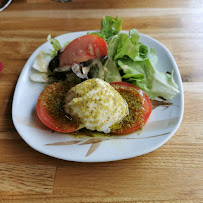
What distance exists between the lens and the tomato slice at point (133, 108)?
5.48 feet

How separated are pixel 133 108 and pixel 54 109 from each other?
21.4 inches

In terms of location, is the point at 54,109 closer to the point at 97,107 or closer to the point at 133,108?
the point at 97,107

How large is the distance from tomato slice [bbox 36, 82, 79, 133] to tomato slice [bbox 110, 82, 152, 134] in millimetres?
311

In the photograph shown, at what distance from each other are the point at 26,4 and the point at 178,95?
2228 millimetres

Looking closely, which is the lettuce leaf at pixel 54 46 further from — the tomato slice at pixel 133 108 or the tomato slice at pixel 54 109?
the tomato slice at pixel 133 108

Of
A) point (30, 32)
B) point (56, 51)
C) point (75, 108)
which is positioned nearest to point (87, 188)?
point (75, 108)

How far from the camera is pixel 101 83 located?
5.68 feet

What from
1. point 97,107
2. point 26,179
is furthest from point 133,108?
point 26,179

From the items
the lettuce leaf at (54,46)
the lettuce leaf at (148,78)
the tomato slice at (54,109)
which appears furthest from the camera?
the lettuce leaf at (54,46)

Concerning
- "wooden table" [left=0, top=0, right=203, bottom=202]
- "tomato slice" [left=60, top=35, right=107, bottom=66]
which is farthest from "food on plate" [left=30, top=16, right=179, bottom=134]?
"wooden table" [left=0, top=0, right=203, bottom=202]

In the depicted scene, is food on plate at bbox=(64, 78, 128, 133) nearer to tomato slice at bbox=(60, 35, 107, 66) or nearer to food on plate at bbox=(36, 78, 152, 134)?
food on plate at bbox=(36, 78, 152, 134)

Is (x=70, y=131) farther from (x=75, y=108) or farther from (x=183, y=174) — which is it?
(x=183, y=174)

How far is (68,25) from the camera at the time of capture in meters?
2.81

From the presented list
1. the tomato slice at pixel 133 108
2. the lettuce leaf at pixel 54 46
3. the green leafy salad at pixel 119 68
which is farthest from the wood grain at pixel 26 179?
the lettuce leaf at pixel 54 46
